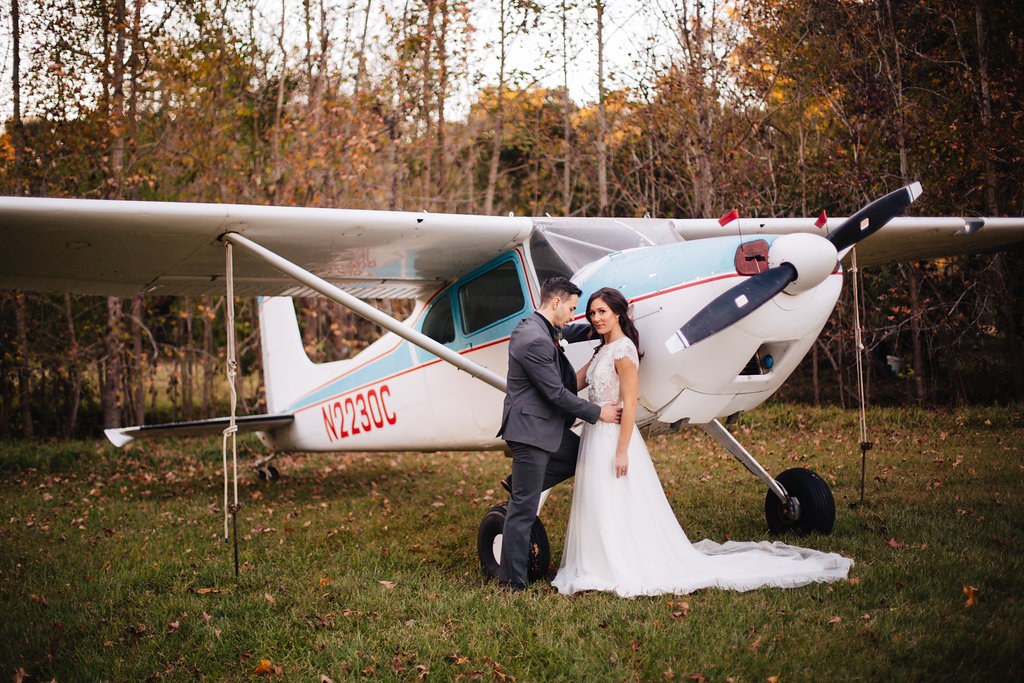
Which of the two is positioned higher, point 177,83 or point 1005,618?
point 177,83

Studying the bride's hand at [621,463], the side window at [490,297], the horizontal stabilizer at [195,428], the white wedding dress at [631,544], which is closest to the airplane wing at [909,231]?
the side window at [490,297]

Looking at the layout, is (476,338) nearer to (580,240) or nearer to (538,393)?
(580,240)

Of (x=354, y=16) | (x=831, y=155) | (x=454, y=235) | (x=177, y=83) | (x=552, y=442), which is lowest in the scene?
(x=552, y=442)

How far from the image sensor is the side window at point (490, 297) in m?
5.80

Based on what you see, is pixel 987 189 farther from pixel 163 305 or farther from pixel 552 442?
pixel 163 305

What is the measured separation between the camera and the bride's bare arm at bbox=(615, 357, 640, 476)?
4340 mm

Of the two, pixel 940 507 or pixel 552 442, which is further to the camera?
pixel 940 507

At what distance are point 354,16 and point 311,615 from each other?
509 inches

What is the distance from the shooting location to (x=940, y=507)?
6059 mm

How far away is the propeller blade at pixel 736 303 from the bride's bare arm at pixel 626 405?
354mm

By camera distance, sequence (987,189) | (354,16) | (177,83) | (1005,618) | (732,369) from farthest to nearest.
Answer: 1. (354,16)
2. (177,83)
3. (987,189)
4. (732,369)
5. (1005,618)

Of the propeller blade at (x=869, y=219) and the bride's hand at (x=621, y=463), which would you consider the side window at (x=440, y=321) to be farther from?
the propeller blade at (x=869, y=219)

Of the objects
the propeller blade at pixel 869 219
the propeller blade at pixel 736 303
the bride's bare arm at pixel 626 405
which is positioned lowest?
the bride's bare arm at pixel 626 405

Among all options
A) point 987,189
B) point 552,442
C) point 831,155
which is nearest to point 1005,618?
point 552,442
